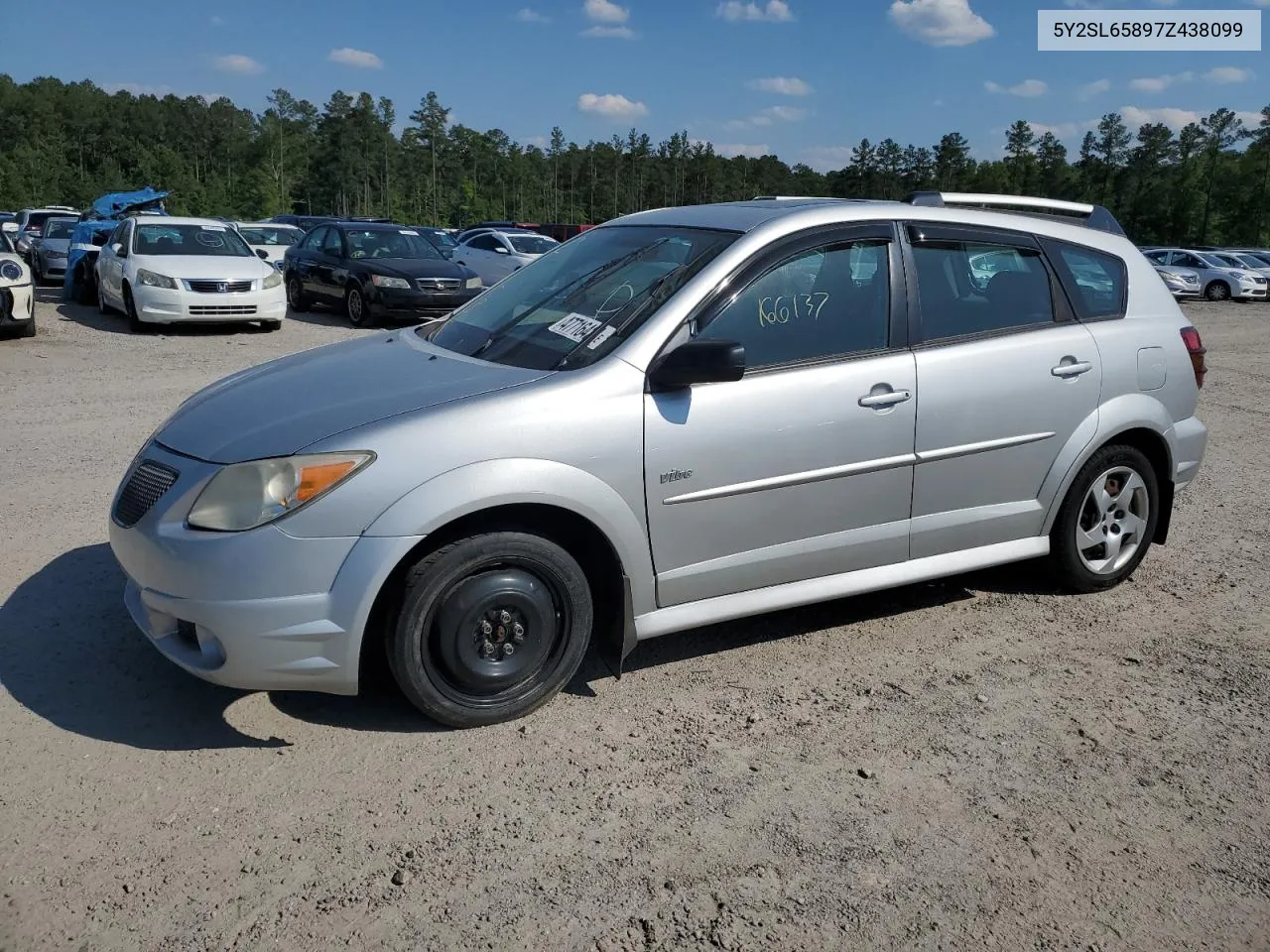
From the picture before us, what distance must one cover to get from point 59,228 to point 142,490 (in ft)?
80.8

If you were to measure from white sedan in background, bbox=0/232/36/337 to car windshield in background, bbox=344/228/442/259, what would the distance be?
508 cm

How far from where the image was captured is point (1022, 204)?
5.17m

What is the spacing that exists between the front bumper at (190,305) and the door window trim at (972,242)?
12.1 metres

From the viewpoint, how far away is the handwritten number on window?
13.2 feet

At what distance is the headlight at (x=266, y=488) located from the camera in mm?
3283

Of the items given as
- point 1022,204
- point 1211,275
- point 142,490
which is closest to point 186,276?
point 142,490

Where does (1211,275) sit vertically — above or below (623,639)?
above

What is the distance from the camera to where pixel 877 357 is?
13.8 ft

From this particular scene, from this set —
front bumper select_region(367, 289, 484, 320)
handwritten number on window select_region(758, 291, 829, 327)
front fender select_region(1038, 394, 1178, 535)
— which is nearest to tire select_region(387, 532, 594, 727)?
handwritten number on window select_region(758, 291, 829, 327)

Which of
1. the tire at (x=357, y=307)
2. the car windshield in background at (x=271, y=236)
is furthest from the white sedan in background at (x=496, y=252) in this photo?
the car windshield in background at (x=271, y=236)

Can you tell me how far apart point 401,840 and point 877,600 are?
274 centimetres

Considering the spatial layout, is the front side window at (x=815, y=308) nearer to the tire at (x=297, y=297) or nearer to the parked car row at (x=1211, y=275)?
the tire at (x=297, y=297)

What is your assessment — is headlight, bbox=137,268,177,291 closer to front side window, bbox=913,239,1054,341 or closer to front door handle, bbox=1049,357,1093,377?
front side window, bbox=913,239,1054,341

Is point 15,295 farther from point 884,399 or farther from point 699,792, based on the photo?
point 699,792
